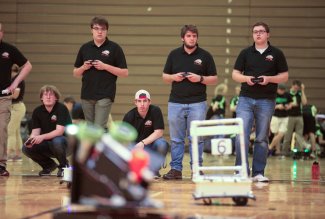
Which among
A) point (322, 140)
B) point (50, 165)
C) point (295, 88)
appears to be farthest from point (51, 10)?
point (50, 165)

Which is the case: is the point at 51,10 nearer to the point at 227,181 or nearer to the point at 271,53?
the point at 271,53

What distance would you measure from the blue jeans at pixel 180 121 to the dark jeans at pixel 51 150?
1401mm

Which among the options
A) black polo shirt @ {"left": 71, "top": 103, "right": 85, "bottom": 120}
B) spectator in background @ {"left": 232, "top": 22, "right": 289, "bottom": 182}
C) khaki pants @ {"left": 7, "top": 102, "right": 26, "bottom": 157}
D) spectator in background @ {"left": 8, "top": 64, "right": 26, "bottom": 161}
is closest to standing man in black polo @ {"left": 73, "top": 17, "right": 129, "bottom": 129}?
spectator in background @ {"left": 232, "top": 22, "right": 289, "bottom": 182}

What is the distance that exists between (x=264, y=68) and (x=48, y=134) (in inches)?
113

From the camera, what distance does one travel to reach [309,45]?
54.1 feet

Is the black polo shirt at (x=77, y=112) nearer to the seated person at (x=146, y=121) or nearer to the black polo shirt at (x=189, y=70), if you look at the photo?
the seated person at (x=146, y=121)

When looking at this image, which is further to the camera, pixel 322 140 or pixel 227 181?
pixel 322 140

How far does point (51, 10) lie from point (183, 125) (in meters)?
8.82

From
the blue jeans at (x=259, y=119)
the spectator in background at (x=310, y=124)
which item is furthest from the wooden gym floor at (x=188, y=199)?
the spectator in background at (x=310, y=124)

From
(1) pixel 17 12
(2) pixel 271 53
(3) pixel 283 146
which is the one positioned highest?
(1) pixel 17 12

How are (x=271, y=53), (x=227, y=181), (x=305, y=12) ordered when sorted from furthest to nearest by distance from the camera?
(x=305, y=12) < (x=271, y=53) < (x=227, y=181)

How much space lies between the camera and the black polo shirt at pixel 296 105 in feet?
49.2

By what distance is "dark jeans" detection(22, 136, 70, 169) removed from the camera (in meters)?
8.74

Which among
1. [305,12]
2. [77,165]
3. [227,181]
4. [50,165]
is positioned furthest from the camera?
[305,12]
